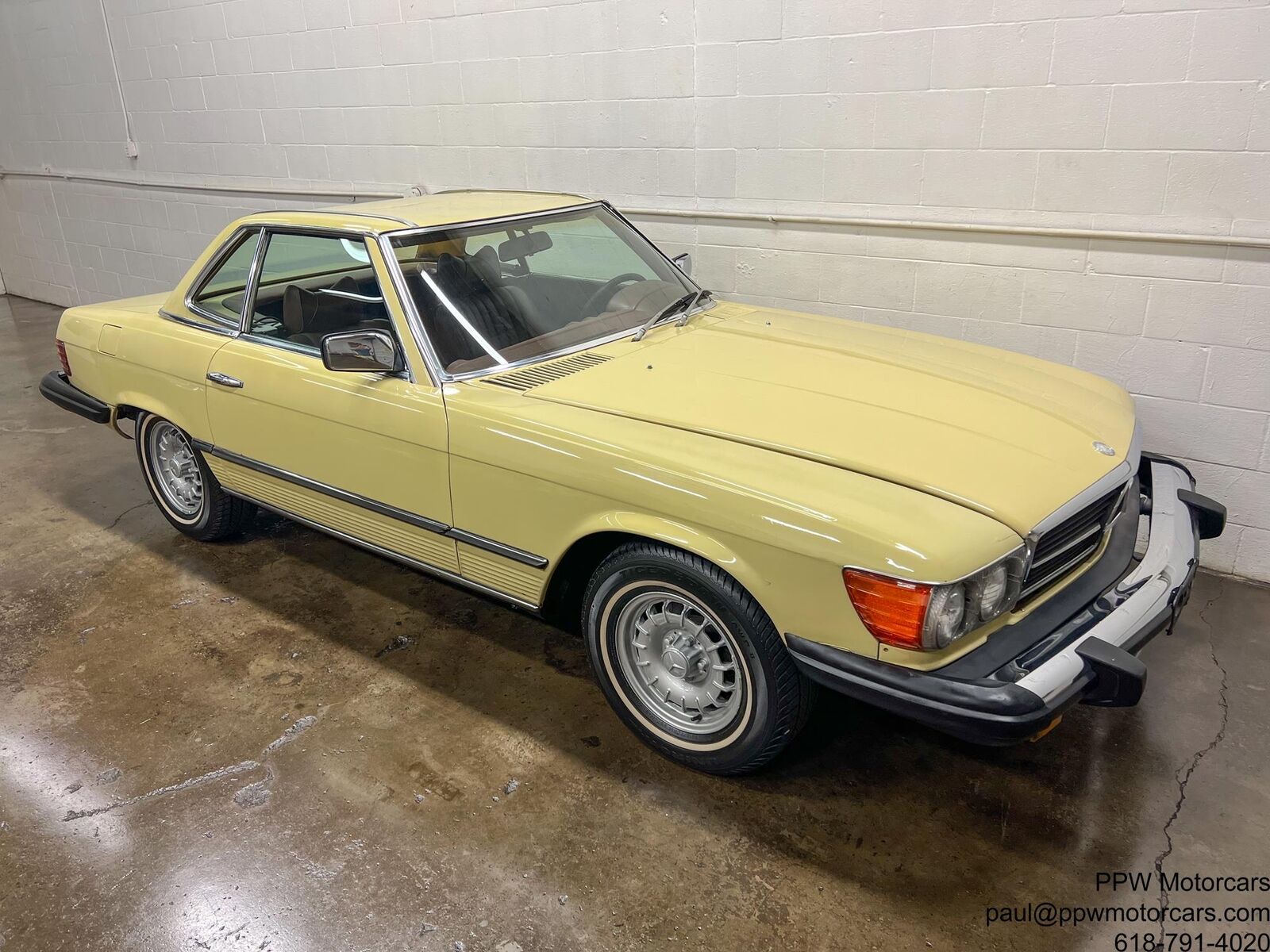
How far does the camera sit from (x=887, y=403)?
278 centimetres

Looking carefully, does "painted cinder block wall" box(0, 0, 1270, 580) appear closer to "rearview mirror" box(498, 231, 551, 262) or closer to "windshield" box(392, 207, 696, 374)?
"windshield" box(392, 207, 696, 374)

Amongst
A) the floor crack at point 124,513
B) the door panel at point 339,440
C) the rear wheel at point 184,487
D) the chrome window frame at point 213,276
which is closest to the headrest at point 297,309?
the door panel at point 339,440

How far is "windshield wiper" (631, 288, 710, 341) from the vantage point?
3.39 metres

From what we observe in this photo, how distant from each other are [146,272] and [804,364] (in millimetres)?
7722

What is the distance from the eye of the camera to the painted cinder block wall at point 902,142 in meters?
3.66

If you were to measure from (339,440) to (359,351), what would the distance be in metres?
0.43

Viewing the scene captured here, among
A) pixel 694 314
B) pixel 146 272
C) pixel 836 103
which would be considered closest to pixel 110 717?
pixel 694 314

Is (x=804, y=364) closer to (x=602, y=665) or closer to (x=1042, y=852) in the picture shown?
(x=602, y=665)

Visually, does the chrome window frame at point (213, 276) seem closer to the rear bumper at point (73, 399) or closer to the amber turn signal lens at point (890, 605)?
the rear bumper at point (73, 399)

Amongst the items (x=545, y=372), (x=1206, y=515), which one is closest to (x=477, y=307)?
(x=545, y=372)

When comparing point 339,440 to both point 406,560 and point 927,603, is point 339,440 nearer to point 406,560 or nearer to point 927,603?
point 406,560

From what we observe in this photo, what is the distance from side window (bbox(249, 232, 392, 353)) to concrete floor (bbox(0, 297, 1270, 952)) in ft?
3.85

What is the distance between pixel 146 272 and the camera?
8.59 meters

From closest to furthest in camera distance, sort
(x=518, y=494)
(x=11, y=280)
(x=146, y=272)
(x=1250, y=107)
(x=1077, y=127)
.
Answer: (x=518, y=494) → (x=1250, y=107) → (x=1077, y=127) → (x=146, y=272) → (x=11, y=280)
